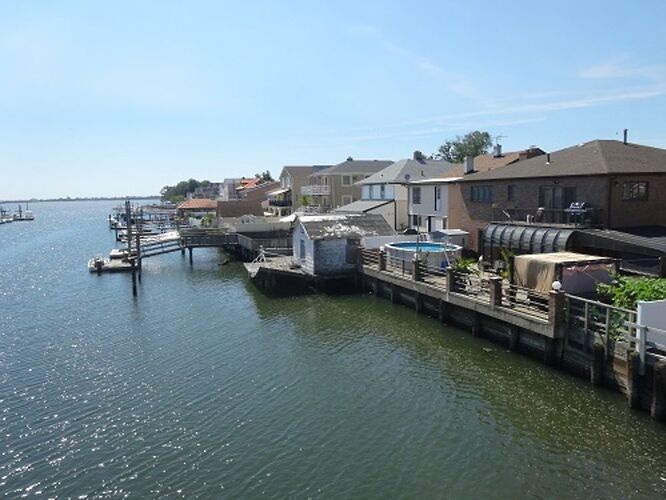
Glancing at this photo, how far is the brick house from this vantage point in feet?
82.0

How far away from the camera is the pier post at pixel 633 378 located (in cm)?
1452

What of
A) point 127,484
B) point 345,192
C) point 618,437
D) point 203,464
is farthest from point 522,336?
point 345,192

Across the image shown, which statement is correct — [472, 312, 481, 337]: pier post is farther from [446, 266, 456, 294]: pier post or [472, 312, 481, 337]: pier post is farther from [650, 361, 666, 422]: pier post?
[650, 361, 666, 422]: pier post

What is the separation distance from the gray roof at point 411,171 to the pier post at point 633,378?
3502 cm

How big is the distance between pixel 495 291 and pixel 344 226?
49.4ft

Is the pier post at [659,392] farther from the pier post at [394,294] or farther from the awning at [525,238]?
the pier post at [394,294]

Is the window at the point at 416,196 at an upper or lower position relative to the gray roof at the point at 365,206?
upper

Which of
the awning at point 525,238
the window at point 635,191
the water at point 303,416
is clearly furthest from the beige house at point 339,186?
the window at point 635,191

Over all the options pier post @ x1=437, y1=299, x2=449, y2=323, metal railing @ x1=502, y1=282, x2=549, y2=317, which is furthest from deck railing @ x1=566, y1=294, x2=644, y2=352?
pier post @ x1=437, y1=299, x2=449, y2=323

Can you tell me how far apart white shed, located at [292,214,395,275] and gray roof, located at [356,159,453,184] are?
1606cm

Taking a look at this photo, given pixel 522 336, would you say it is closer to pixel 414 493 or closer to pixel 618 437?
pixel 618 437

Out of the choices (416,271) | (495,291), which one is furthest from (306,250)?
(495,291)

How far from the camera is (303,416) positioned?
1564cm

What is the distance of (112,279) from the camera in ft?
132
